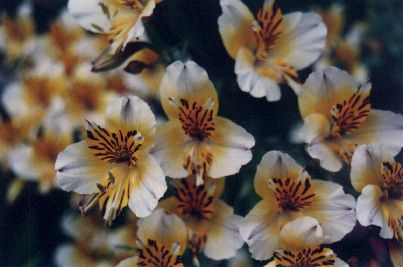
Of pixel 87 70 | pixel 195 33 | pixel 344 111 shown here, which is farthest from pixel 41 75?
pixel 344 111

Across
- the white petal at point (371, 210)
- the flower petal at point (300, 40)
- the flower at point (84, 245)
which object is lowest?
the flower at point (84, 245)

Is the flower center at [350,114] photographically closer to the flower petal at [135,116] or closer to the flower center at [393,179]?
the flower center at [393,179]

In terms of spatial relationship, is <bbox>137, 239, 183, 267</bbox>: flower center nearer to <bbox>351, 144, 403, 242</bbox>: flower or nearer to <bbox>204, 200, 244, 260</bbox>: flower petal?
<bbox>204, 200, 244, 260</bbox>: flower petal

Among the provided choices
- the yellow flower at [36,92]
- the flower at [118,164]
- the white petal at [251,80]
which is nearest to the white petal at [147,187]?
the flower at [118,164]

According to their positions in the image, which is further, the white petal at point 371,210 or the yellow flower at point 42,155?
the yellow flower at point 42,155

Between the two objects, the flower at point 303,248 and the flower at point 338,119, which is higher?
the flower at point 338,119

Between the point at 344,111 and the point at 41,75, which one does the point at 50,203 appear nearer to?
the point at 41,75

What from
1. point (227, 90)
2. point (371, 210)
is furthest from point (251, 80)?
point (371, 210)
